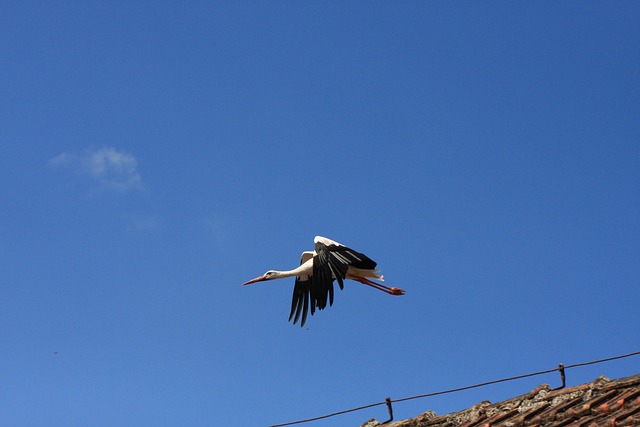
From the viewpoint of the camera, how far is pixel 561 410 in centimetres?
558

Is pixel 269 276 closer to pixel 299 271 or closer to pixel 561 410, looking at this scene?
pixel 299 271

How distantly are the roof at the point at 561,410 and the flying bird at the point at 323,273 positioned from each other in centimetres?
317

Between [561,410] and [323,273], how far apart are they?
4.55m

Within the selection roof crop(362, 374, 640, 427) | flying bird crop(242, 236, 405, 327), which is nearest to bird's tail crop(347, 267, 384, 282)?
flying bird crop(242, 236, 405, 327)

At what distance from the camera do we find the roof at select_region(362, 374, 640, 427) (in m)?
5.18

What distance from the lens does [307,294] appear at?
10602 millimetres

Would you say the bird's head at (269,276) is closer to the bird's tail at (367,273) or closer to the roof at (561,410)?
the bird's tail at (367,273)

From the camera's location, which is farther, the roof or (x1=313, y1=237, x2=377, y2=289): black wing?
(x1=313, y1=237, x2=377, y2=289): black wing

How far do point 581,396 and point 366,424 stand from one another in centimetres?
182

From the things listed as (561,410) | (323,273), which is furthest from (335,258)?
(561,410)

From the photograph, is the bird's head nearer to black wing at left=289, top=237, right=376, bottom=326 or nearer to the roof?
black wing at left=289, top=237, right=376, bottom=326

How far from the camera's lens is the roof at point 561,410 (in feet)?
17.0

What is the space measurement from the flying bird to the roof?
3172 mm

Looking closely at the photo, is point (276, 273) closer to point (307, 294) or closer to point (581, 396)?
point (307, 294)
